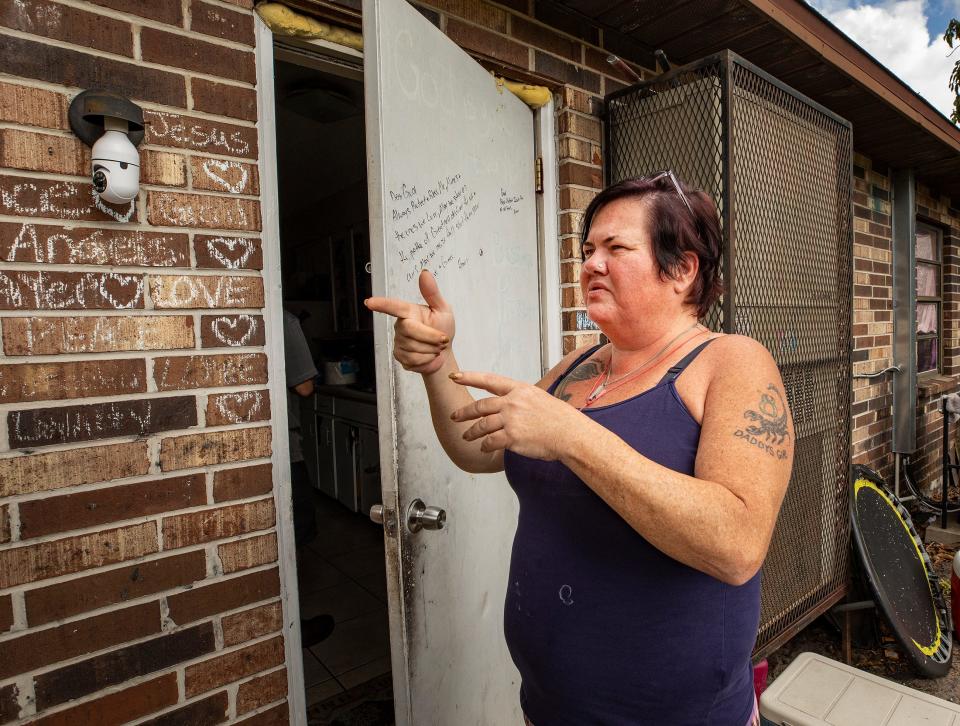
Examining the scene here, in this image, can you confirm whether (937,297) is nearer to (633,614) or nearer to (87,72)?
(633,614)

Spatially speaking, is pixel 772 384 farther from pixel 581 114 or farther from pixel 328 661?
pixel 328 661

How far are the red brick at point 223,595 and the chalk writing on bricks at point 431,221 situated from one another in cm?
93

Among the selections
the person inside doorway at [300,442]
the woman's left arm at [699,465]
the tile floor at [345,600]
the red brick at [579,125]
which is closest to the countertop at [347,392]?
the tile floor at [345,600]

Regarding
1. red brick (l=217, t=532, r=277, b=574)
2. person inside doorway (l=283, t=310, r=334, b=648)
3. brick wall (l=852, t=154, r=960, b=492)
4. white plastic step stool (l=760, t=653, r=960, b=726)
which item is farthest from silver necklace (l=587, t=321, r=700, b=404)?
brick wall (l=852, t=154, r=960, b=492)

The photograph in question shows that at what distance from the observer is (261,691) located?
62.5 inches

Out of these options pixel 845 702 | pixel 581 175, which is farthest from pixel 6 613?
pixel 845 702

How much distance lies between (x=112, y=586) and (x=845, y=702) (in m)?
2.39

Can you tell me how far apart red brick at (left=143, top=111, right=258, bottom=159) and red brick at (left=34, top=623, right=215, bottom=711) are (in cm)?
125

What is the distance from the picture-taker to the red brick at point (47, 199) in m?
1.25

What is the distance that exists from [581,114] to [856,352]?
2.83 m

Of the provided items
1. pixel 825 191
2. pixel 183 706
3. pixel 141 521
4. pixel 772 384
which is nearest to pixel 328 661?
pixel 183 706

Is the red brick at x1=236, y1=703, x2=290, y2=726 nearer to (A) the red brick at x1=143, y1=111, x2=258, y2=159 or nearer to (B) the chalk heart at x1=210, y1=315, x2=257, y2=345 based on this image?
(B) the chalk heart at x1=210, y1=315, x2=257, y2=345

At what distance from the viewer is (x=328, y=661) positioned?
2.89m

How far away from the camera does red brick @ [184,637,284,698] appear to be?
149 cm
